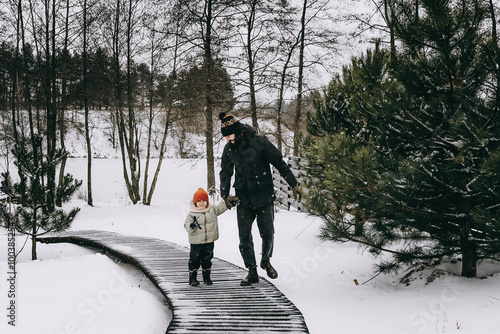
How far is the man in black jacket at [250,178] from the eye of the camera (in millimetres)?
4317

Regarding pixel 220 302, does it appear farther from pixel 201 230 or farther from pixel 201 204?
pixel 201 204

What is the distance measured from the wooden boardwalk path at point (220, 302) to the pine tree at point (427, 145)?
1024 millimetres

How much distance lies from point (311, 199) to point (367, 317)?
4.22 feet

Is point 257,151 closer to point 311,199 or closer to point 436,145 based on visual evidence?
point 311,199

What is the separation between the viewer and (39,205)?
719 centimetres

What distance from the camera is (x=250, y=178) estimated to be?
170 inches

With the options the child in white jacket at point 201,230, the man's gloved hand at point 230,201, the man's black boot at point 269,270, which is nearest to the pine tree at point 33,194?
the child in white jacket at point 201,230

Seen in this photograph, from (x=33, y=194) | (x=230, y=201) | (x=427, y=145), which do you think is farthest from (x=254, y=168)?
(x=33, y=194)

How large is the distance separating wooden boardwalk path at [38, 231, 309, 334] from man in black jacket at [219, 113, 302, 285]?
399mm

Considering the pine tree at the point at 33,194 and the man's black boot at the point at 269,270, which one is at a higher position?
the pine tree at the point at 33,194

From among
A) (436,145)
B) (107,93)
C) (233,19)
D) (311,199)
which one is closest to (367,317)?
(311,199)

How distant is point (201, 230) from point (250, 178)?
84 centimetres

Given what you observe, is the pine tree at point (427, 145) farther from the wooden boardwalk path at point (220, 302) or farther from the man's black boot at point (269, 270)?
the wooden boardwalk path at point (220, 302)

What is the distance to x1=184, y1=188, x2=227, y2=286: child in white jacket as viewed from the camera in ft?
14.4
